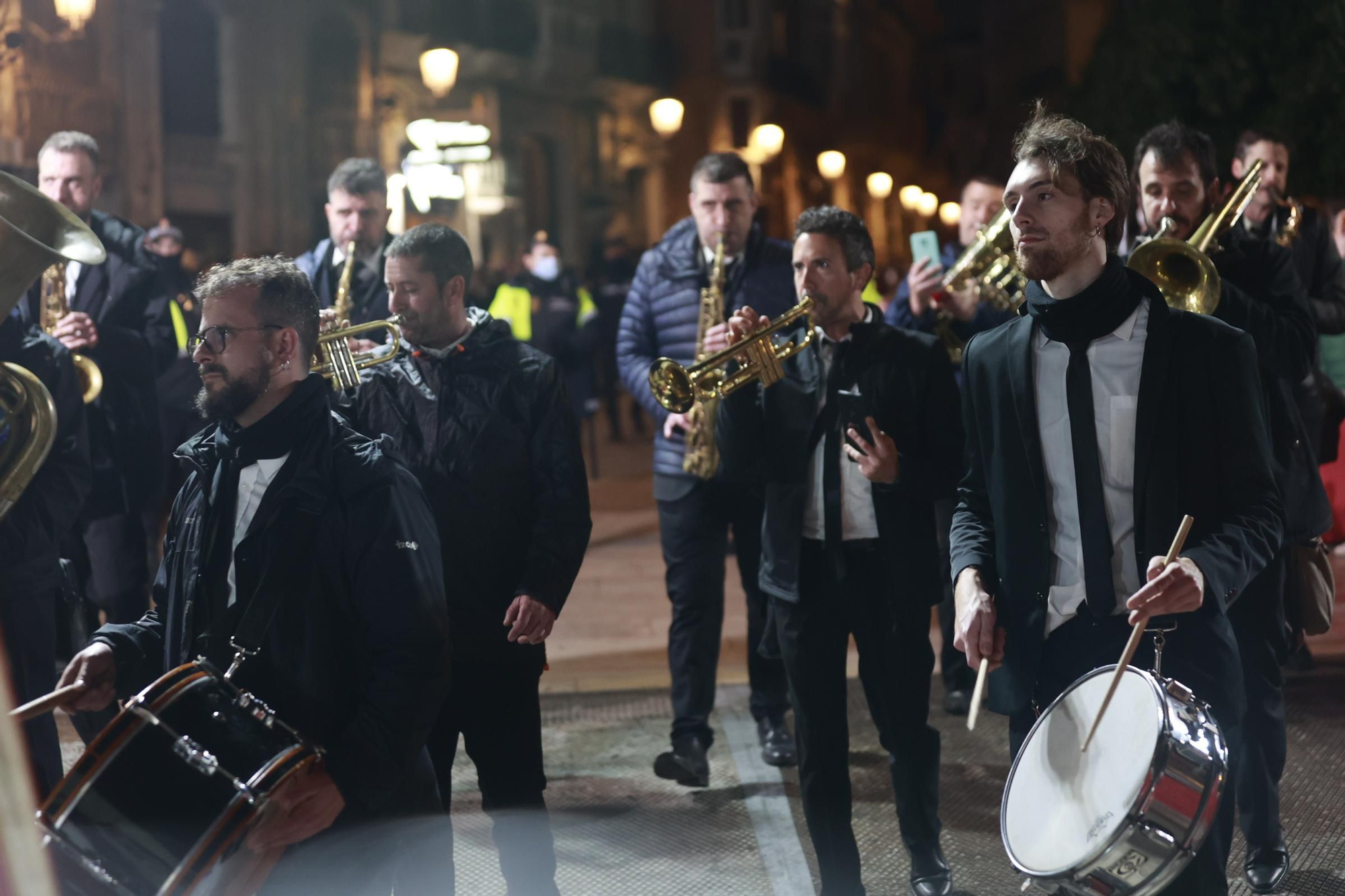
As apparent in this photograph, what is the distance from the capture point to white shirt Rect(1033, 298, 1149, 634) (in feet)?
9.64

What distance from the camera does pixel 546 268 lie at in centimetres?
1461

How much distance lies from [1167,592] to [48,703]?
1957mm

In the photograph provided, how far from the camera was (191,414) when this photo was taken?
7.27m

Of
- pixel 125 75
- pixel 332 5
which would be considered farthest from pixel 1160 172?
pixel 332 5

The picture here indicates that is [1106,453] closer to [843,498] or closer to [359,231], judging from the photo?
[843,498]

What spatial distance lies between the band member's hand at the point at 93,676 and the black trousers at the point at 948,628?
10.9 feet

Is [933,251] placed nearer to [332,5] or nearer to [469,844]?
[469,844]

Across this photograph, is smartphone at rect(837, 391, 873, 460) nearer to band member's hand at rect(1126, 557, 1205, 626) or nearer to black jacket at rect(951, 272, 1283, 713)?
black jacket at rect(951, 272, 1283, 713)

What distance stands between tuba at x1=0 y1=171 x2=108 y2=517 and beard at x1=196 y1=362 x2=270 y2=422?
2.13ft

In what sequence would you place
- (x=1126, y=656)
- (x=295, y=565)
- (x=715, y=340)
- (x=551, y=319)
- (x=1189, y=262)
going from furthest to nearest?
(x=551, y=319), (x=715, y=340), (x=1189, y=262), (x=295, y=565), (x=1126, y=656)

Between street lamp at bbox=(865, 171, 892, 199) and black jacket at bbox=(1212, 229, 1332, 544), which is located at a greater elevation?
street lamp at bbox=(865, 171, 892, 199)

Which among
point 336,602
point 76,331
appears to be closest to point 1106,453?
point 336,602

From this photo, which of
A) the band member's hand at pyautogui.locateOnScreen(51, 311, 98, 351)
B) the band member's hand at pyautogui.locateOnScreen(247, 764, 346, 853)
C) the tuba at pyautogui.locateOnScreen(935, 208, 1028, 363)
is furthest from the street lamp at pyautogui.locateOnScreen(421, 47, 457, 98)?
the band member's hand at pyautogui.locateOnScreen(247, 764, 346, 853)

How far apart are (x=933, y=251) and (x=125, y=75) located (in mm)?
17678
